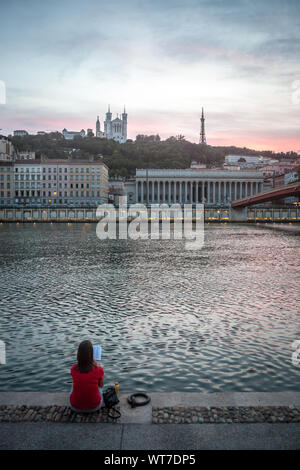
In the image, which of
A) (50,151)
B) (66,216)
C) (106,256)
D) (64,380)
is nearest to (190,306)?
(64,380)

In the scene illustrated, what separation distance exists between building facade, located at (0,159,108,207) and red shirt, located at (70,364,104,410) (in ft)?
399

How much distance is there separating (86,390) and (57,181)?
126310mm

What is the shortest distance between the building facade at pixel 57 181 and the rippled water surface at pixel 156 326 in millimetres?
106276

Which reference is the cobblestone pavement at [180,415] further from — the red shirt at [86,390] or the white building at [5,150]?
the white building at [5,150]

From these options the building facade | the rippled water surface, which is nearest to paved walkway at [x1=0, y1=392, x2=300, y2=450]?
the rippled water surface

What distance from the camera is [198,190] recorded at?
165125 millimetres

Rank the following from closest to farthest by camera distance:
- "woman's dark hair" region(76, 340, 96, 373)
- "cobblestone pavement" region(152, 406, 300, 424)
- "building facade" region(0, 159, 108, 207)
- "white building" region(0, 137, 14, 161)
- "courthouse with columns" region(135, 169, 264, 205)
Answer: "cobblestone pavement" region(152, 406, 300, 424) → "woman's dark hair" region(76, 340, 96, 373) → "building facade" region(0, 159, 108, 207) → "white building" region(0, 137, 14, 161) → "courthouse with columns" region(135, 169, 264, 205)

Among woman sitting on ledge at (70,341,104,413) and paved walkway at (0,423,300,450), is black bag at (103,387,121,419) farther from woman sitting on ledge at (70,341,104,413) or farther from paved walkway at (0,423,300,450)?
paved walkway at (0,423,300,450)

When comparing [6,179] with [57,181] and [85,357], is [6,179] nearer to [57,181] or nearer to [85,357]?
[57,181]

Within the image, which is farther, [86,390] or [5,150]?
[5,150]

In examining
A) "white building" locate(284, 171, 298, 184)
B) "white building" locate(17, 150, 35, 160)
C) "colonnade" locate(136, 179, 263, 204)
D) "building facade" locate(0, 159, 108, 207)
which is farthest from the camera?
"white building" locate(17, 150, 35, 160)

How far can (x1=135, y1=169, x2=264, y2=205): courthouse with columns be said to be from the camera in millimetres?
159750

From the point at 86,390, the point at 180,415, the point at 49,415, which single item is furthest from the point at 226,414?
the point at 49,415

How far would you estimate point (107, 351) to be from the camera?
10234 mm
